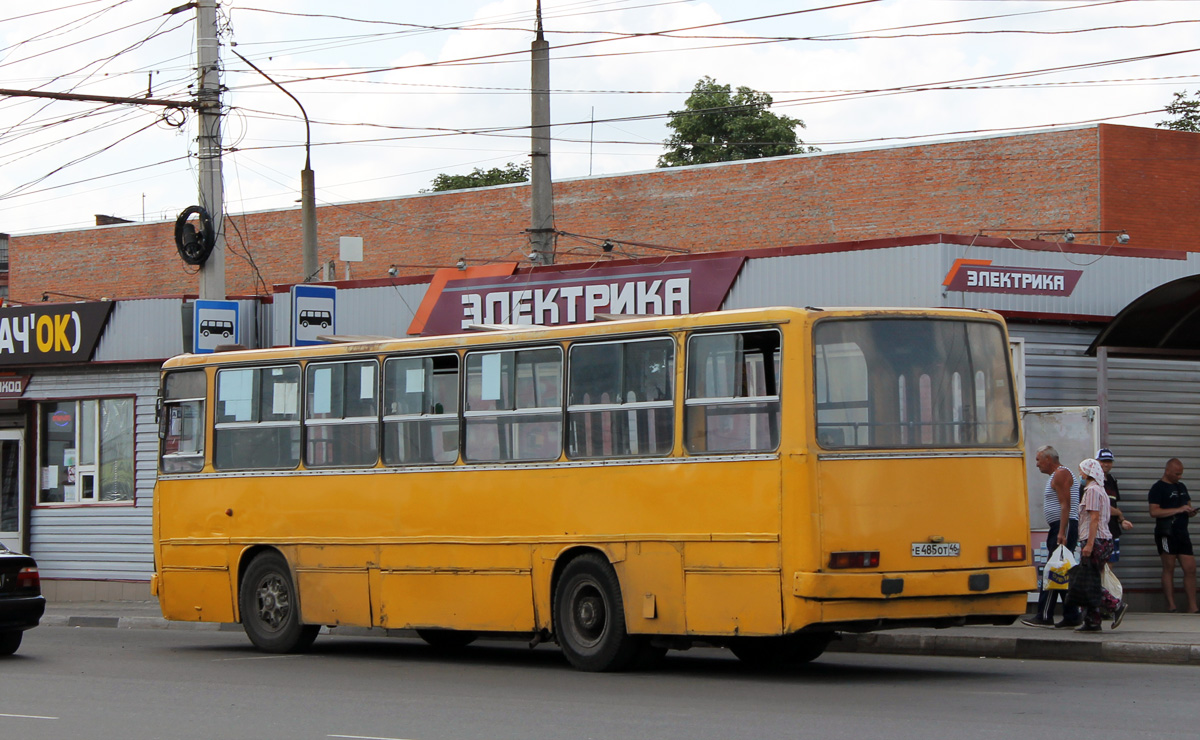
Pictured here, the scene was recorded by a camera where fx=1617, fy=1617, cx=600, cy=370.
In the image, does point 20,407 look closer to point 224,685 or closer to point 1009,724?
point 224,685

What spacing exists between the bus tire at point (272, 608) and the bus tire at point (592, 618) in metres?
3.62

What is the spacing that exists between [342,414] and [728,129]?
4937 centimetres

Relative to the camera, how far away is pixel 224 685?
1317 centimetres

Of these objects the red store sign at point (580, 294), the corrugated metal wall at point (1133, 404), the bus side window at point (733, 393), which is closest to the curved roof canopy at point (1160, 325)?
the corrugated metal wall at point (1133, 404)

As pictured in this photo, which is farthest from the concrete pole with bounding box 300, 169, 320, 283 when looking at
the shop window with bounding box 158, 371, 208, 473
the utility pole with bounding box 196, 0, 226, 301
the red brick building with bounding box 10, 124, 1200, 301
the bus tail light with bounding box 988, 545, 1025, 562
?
the bus tail light with bounding box 988, 545, 1025, 562

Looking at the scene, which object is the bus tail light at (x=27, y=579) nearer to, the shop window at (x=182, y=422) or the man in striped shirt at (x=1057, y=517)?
the shop window at (x=182, y=422)

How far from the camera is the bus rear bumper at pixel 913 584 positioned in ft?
38.8

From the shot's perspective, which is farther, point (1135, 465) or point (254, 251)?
point (254, 251)

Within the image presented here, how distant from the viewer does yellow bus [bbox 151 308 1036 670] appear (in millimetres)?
12172

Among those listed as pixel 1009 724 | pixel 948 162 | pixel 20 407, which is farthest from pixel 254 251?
pixel 1009 724

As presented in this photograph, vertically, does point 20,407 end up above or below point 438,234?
below

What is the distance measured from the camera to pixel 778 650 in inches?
551

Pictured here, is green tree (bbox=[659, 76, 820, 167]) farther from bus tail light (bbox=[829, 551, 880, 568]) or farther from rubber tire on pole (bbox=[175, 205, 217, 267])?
bus tail light (bbox=[829, 551, 880, 568])

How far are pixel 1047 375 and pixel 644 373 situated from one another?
7.13 m
